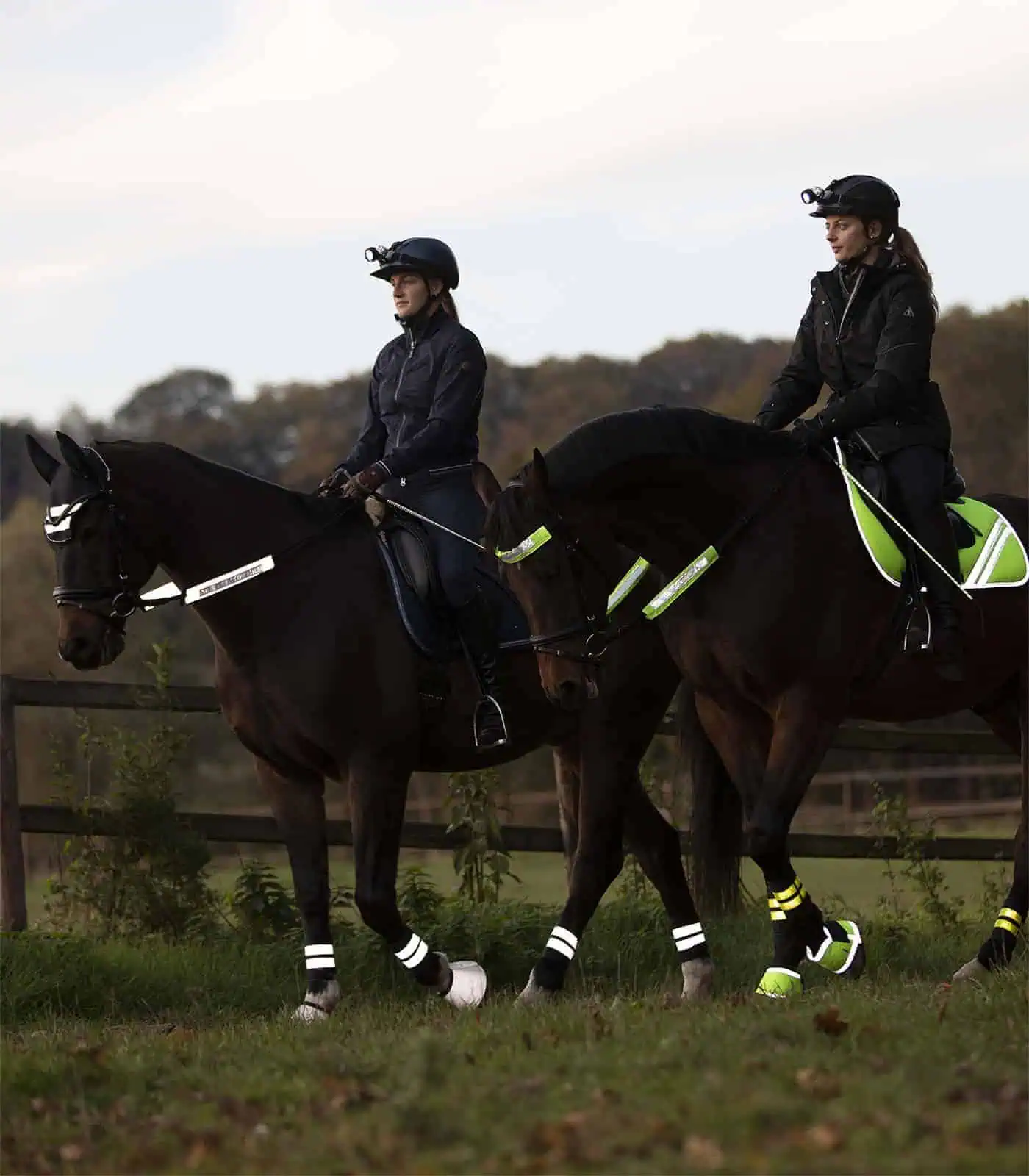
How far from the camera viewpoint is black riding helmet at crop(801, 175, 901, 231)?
8.49 meters

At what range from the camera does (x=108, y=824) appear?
10.9 m

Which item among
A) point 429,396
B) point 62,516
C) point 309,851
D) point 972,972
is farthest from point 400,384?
point 972,972

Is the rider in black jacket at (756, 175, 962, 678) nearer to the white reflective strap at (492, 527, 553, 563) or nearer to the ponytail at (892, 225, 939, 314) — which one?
the ponytail at (892, 225, 939, 314)

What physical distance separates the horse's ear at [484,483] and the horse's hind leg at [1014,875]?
292cm

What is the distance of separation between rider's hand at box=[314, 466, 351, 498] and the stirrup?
124 centimetres

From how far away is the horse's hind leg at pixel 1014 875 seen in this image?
8969 mm

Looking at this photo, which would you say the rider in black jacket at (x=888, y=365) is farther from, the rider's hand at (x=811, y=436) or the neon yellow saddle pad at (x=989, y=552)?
the neon yellow saddle pad at (x=989, y=552)

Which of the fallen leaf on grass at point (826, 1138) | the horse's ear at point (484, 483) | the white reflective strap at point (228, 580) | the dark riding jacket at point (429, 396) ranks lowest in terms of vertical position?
the fallen leaf on grass at point (826, 1138)

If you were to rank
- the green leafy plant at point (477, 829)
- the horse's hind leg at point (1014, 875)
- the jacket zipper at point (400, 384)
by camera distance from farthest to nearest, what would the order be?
1. the green leafy plant at point (477, 829)
2. the jacket zipper at point (400, 384)
3. the horse's hind leg at point (1014, 875)

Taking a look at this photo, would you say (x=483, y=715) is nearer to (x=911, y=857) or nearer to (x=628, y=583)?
(x=628, y=583)

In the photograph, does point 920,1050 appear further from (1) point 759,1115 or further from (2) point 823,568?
(2) point 823,568

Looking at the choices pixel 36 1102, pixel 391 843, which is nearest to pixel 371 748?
pixel 391 843

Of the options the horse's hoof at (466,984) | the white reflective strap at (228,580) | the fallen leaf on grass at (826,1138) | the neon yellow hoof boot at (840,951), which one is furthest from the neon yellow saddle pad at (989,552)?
the fallen leaf on grass at (826,1138)

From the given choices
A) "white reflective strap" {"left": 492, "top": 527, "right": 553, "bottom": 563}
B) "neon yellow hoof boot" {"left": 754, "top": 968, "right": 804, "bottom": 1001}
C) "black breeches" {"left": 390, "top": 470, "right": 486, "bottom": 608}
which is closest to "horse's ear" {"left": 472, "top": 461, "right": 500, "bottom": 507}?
"black breeches" {"left": 390, "top": 470, "right": 486, "bottom": 608}
